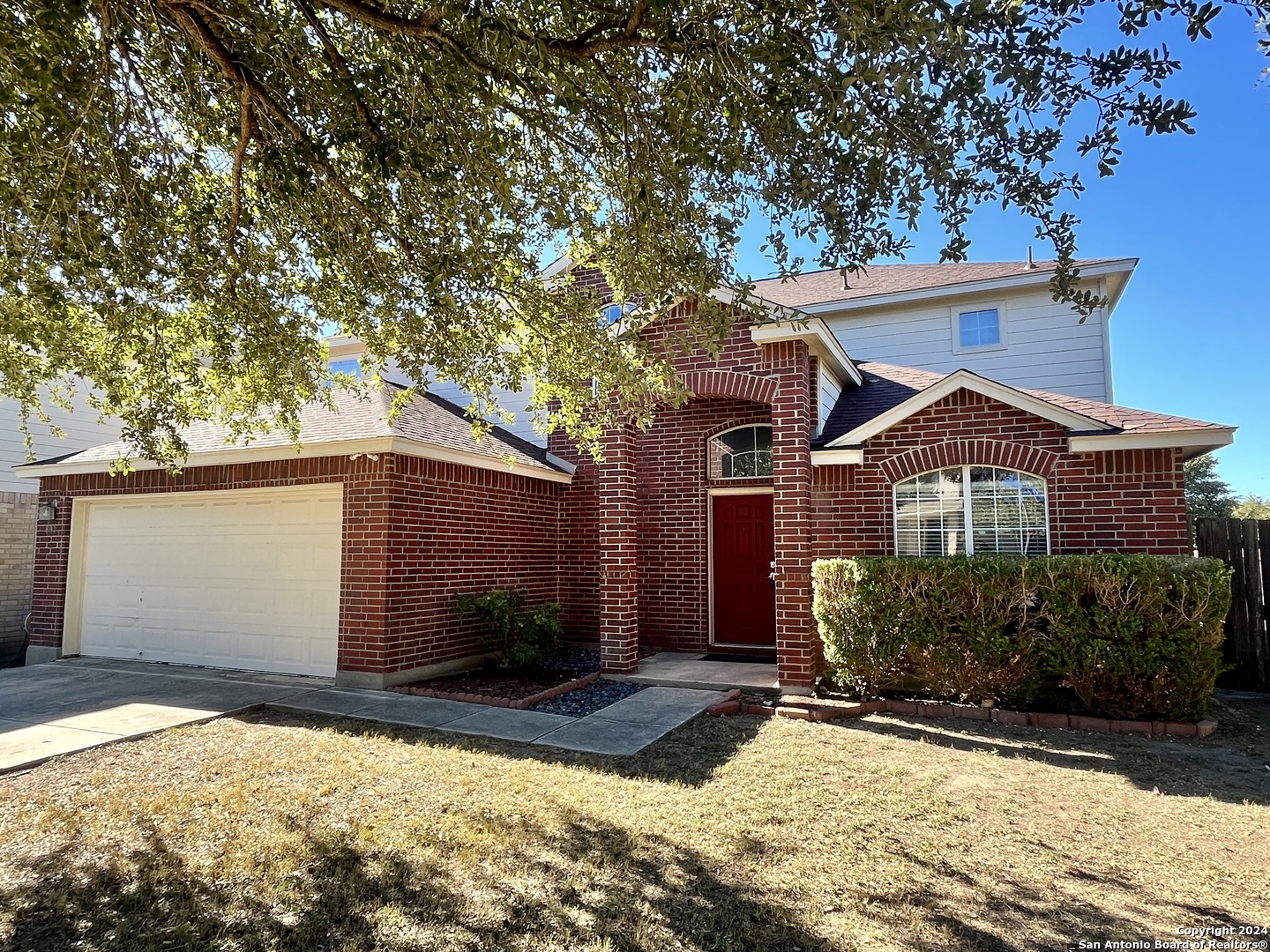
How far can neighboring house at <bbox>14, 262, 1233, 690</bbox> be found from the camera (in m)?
8.20

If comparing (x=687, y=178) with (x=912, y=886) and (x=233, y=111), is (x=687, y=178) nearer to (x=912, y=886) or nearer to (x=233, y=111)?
(x=233, y=111)

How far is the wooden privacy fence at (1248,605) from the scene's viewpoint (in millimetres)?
8875

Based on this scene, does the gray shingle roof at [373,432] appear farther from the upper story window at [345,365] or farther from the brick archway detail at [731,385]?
the brick archway detail at [731,385]

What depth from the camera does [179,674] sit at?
9.34 m

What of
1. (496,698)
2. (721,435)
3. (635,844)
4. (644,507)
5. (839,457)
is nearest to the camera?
(635,844)

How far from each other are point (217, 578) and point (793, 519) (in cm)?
824

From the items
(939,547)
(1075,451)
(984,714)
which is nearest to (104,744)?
(984,714)

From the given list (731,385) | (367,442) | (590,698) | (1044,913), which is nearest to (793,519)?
(731,385)

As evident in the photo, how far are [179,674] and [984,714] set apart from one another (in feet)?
33.2

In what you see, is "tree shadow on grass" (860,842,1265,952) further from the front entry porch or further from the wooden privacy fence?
the wooden privacy fence

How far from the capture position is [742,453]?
11047 millimetres

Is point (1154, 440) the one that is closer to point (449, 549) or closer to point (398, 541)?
point (449, 549)

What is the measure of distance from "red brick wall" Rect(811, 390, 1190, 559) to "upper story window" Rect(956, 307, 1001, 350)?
17.8ft

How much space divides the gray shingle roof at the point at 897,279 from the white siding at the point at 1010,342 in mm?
376
